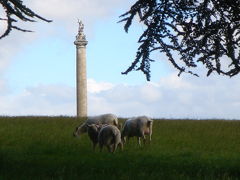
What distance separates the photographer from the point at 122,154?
19.0 metres

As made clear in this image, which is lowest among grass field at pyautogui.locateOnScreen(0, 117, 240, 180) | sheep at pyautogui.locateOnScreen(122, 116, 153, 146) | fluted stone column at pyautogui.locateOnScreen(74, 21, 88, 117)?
grass field at pyautogui.locateOnScreen(0, 117, 240, 180)

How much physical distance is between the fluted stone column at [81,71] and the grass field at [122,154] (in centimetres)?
1510

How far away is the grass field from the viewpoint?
43.6 feet

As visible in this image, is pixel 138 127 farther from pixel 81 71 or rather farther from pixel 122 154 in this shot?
pixel 81 71

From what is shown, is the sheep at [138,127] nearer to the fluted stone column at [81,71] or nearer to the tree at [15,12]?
the tree at [15,12]

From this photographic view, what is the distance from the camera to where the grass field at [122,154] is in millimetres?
13289

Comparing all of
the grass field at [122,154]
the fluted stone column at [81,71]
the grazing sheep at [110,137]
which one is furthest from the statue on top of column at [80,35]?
the grazing sheep at [110,137]

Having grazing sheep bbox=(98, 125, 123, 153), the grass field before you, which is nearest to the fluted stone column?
the grass field

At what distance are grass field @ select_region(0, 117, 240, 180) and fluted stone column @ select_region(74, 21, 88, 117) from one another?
15.1 m

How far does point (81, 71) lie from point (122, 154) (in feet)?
104

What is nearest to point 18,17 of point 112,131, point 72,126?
point 112,131

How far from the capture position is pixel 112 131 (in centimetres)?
2022

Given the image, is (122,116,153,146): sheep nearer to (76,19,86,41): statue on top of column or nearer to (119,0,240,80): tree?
(119,0,240,80): tree

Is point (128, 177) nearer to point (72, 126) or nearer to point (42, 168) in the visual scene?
point (42, 168)
